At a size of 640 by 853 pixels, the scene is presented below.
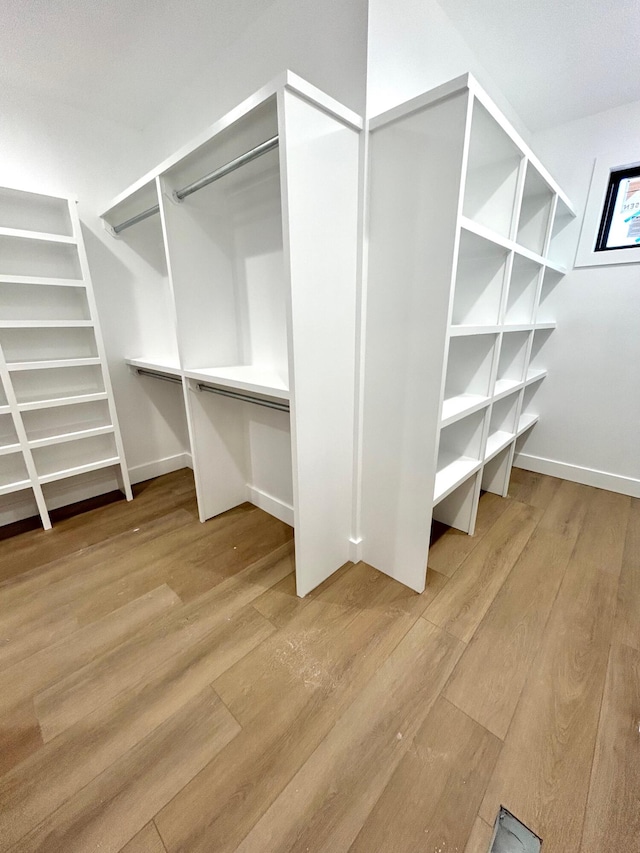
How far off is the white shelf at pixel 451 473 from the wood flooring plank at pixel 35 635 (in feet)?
5.45

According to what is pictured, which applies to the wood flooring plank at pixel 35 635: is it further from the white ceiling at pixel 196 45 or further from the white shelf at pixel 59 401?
the white ceiling at pixel 196 45

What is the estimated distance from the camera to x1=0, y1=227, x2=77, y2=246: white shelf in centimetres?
179

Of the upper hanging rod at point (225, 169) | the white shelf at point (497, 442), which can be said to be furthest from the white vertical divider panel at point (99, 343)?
the white shelf at point (497, 442)

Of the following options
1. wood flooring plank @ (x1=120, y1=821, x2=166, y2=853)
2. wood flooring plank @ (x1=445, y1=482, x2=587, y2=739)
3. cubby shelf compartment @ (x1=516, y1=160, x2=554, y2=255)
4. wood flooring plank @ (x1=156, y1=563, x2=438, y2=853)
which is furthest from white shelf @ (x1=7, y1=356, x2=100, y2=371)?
cubby shelf compartment @ (x1=516, y1=160, x2=554, y2=255)

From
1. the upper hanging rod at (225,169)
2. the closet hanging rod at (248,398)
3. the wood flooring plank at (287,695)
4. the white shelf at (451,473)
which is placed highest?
the upper hanging rod at (225,169)

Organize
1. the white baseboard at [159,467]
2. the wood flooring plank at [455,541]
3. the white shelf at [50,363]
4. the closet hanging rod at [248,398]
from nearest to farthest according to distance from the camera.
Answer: the closet hanging rod at [248,398]
the wood flooring plank at [455,541]
the white shelf at [50,363]
the white baseboard at [159,467]

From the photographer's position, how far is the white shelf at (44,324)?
1.84 metres

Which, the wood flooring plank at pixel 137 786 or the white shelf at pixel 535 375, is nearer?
the wood flooring plank at pixel 137 786

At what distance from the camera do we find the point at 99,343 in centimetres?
215

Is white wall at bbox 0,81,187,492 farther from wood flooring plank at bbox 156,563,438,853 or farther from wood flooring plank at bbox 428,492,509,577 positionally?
wood flooring plank at bbox 428,492,509,577

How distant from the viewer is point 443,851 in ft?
2.65

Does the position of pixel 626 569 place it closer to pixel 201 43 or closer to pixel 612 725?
pixel 612 725

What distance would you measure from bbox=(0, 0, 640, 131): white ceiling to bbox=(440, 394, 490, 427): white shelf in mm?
1553

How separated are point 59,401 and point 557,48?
10.7 ft
